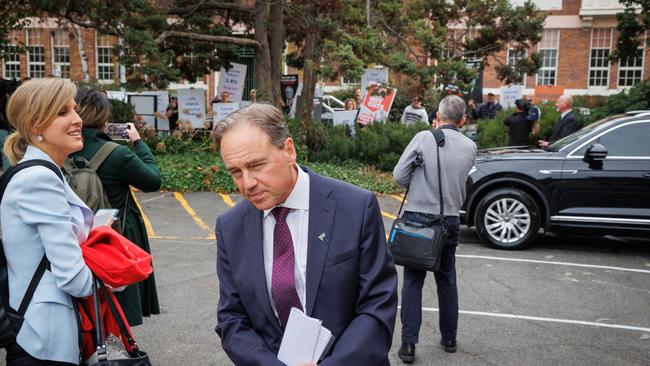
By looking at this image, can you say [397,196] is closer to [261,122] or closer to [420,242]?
[420,242]

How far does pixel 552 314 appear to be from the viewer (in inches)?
261

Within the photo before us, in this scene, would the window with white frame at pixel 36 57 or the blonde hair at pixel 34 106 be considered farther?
the window with white frame at pixel 36 57

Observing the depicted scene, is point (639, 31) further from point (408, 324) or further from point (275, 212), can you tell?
point (275, 212)

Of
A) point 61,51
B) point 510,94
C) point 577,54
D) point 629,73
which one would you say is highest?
point 577,54

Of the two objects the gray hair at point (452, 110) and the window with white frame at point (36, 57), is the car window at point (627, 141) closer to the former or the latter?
the gray hair at point (452, 110)

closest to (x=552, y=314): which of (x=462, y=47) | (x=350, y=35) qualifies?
(x=350, y=35)

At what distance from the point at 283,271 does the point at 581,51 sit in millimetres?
41452

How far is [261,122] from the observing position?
2.36 meters

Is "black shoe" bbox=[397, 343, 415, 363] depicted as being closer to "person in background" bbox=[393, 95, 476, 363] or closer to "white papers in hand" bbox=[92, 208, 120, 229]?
"person in background" bbox=[393, 95, 476, 363]

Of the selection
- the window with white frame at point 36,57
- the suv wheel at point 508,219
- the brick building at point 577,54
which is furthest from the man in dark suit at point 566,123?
the window with white frame at point 36,57

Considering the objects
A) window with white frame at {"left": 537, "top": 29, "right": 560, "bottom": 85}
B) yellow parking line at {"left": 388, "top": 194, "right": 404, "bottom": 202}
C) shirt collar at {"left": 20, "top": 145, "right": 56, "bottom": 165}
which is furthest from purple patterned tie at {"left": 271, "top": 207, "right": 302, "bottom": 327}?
window with white frame at {"left": 537, "top": 29, "right": 560, "bottom": 85}

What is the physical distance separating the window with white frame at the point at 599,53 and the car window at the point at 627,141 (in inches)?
1314

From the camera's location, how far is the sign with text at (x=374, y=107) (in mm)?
16719

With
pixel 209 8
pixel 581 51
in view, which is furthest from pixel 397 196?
pixel 581 51
